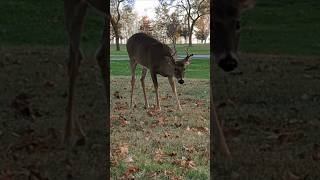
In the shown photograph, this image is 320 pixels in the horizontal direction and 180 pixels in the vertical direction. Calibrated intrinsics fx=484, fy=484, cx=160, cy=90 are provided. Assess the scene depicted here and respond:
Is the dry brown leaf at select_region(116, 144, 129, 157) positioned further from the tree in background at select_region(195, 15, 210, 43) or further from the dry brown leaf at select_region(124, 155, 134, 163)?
the tree in background at select_region(195, 15, 210, 43)

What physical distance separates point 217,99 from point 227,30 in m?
0.42

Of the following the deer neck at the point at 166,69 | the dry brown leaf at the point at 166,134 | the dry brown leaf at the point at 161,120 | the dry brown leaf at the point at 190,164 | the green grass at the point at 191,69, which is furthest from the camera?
the deer neck at the point at 166,69

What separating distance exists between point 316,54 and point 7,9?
1.88m

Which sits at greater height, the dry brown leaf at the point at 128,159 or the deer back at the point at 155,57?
the deer back at the point at 155,57

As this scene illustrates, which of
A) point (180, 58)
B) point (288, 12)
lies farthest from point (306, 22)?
point (180, 58)

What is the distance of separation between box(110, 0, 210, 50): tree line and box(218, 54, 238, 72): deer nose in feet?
2.94

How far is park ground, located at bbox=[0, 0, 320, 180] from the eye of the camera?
2793mm

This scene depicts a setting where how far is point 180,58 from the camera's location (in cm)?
866

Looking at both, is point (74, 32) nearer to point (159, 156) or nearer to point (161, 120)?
point (159, 156)

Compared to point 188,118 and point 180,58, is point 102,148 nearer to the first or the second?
point 188,118

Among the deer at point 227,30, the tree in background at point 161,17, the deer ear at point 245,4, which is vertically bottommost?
the deer at point 227,30

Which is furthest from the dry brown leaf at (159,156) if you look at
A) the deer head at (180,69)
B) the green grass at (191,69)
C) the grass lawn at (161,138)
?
the deer head at (180,69)

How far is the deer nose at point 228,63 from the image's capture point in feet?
8.75

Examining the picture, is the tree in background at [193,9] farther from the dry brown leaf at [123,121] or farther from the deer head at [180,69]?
Answer: the deer head at [180,69]
